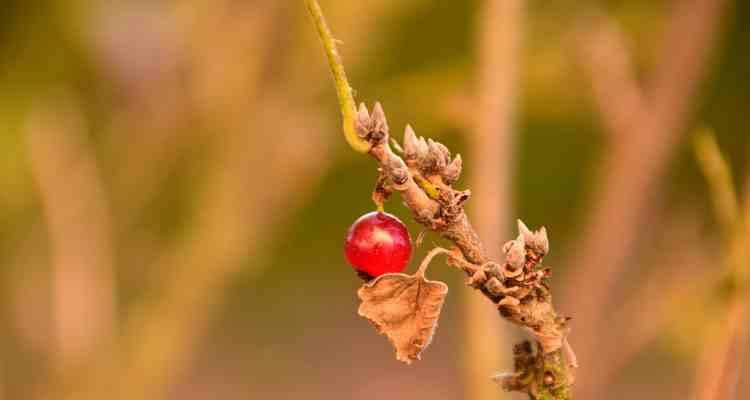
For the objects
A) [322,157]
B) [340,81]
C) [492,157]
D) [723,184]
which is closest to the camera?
[340,81]

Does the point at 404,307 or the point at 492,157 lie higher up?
the point at 492,157

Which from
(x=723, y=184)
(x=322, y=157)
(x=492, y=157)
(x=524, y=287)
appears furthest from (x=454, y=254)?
(x=322, y=157)

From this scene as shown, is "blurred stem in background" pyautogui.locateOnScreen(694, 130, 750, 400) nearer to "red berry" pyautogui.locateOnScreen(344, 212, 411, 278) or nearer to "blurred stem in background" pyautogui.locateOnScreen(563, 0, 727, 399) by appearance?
"red berry" pyautogui.locateOnScreen(344, 212, 411, 278)

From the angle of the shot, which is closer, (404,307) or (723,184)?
(404,307)

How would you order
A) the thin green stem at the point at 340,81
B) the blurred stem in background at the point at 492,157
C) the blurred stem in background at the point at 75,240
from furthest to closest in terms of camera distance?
1. the blurred stem in background at the point at 75,240
2. the blurred stem in background at the point at 492,157
3. the thin green stem at the point at 340,81

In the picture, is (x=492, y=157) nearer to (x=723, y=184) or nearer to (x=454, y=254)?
(x=723, y=184)

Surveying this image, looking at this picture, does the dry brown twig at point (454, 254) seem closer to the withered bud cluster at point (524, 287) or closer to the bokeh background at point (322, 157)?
the withered bud cluster at point (524, 287)

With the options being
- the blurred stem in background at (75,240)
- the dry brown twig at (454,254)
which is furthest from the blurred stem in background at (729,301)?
the blurred stem in background at (75,240)
